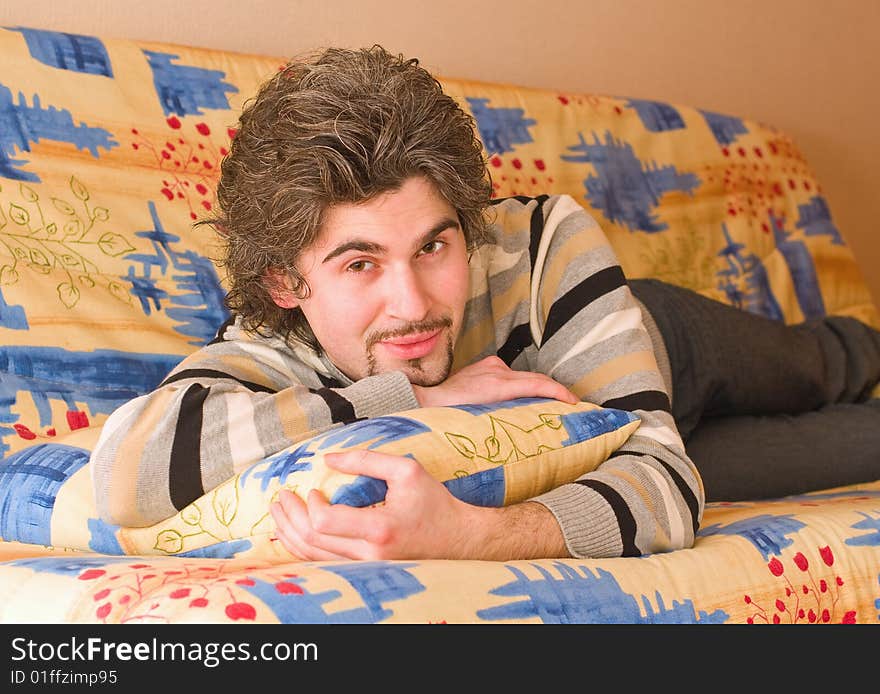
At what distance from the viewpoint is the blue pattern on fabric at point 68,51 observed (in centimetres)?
173

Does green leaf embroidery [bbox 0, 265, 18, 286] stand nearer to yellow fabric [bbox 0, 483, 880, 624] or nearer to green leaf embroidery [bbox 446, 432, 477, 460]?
yellow fabric [bbox 0, 483, 880, 624]

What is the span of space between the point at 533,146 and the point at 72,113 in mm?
893

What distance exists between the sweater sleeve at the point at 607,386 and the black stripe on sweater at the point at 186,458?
14.3 inches

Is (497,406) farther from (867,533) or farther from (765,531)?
(867,533)

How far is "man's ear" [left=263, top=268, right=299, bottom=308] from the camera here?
1396mm

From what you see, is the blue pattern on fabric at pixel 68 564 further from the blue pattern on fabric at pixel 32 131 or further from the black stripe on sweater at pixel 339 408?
the blue pattern on fabric at pixel 32 131

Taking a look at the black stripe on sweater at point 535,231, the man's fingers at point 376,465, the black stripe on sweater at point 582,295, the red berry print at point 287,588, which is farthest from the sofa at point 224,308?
the black stripe on sweater at point 535,231

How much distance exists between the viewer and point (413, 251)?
4.16 feet

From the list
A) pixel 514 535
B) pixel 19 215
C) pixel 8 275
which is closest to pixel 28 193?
pixel 19 215

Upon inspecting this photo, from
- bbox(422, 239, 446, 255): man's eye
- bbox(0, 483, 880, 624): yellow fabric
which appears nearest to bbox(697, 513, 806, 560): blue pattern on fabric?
bbox(0, 483, 880, 624): yellow fabric

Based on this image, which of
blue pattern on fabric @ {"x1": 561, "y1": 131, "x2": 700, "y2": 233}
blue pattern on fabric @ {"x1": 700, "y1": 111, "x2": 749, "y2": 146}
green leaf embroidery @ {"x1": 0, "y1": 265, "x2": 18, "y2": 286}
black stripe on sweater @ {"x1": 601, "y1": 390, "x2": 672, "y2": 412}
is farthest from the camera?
blue pattern on fabric @ {"x1": 700, "y1": 111, "x2": 749, "y2": 146}
